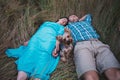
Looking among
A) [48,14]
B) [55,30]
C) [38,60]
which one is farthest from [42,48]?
[48,14]

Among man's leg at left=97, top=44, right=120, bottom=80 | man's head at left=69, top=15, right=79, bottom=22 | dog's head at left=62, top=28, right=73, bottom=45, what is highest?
man's head at left=69, top=15, right=79, bottom=22

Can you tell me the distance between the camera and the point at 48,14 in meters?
4.77

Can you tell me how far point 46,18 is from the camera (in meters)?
4.73

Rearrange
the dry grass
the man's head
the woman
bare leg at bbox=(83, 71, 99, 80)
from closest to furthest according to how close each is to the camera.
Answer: bare leg at bbox=(83, 71, 99, 80)
the woman
the dry grass
the man's head

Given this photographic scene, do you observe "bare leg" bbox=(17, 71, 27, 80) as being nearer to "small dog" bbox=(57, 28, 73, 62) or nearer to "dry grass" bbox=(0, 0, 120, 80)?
"dry grass" bbox=(0, 0, 120, 80)

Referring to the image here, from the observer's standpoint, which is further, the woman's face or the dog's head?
the woman's face

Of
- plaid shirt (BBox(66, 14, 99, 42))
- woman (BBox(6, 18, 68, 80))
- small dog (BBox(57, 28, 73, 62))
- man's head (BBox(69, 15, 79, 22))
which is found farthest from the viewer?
man's head (BBox(69, 15, 79, 22))

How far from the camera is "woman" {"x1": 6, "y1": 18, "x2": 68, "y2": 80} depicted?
12.6 ft

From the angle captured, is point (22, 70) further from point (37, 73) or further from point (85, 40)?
point (85, 40)

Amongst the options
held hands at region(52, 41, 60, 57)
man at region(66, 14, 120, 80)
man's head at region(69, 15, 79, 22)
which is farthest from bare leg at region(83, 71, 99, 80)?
man's head at region(69, 15, 79, 22)

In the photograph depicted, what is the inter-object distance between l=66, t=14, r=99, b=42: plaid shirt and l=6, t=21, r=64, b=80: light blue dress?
0.19 m

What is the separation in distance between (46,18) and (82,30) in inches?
26.6

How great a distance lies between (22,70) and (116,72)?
1156 mm

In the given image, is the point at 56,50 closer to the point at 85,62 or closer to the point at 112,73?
the point at 85,62
